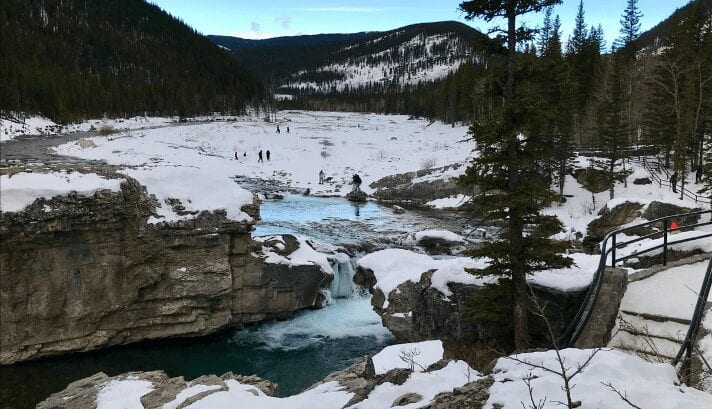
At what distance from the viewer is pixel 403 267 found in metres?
16.7

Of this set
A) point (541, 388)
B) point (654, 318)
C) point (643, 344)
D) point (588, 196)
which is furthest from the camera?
point (588, 196)

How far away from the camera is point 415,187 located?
1588 inches

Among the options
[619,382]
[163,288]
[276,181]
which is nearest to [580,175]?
[276,181]

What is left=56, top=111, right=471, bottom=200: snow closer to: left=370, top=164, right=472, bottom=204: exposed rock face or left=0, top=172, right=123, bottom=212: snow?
left=370, top=164, right=472, bottom=204: exposed rock face

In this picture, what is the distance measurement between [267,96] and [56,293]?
5574 inches

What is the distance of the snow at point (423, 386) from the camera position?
5750mm

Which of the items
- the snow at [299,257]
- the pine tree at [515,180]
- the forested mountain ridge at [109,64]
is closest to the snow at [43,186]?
the snow at [299,257]

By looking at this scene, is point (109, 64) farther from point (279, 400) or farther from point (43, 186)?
point (279, 400)

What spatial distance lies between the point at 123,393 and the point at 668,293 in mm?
11091

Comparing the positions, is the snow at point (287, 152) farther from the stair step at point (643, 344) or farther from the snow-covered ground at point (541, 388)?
the stair step at point (643, 344)

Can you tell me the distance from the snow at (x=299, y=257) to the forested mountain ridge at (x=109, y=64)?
74181 millimetres

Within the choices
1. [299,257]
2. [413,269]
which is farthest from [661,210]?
[299,257]

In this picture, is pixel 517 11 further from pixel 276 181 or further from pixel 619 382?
pixel 276 181

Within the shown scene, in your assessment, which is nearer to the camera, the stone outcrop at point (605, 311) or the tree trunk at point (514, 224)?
the stone outcrop at point (605, 311)
